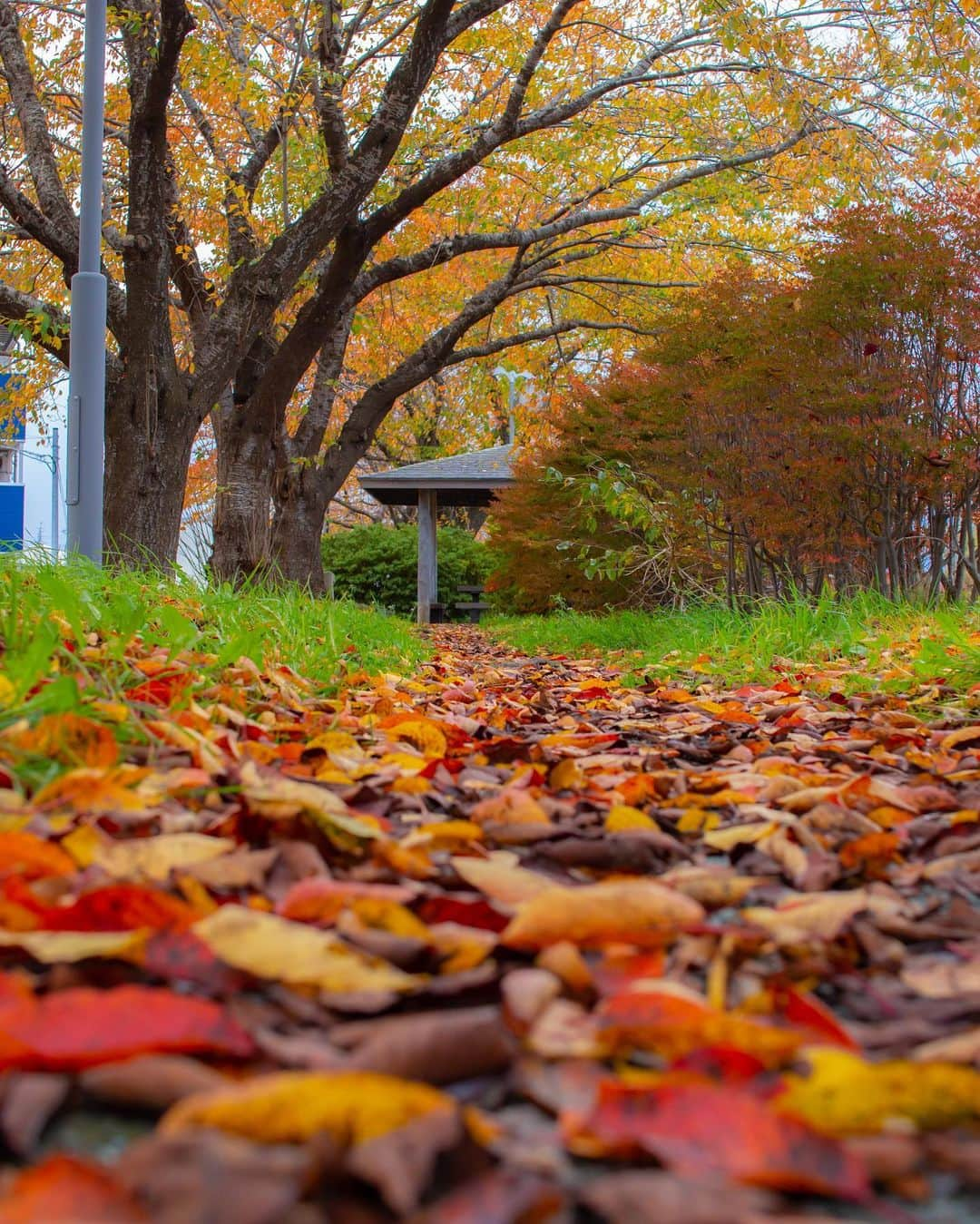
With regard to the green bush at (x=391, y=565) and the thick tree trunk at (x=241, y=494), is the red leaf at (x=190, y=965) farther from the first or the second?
the green bush at (x=391, y=565)

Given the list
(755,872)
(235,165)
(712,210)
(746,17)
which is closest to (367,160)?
(746,17)

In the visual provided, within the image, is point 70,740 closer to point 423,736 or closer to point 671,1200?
point 423,736

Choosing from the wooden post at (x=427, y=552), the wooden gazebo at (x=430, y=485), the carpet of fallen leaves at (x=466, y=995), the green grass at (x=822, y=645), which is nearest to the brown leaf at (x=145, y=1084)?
the carpet of fallen leaves at (x=466, y=995)

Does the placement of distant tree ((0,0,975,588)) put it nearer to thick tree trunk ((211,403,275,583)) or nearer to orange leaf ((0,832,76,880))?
thick tree trunk ((211,403,275,583))

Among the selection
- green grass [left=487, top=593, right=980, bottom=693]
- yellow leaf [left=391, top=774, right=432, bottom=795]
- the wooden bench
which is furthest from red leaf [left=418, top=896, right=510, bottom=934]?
the wooden bench

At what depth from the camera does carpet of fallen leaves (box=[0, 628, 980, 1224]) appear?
0.74m

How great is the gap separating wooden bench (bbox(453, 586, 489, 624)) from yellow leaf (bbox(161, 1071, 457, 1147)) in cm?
1960

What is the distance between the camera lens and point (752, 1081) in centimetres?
88

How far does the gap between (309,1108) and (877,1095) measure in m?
0.46

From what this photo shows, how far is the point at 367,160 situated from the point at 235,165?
4.40 metres

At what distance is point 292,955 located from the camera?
1.06m

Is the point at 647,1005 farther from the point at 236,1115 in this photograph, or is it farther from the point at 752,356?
the point at 752,356

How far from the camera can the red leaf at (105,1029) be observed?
851 millimetres

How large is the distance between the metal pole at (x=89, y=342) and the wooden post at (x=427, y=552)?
42.3 feet
